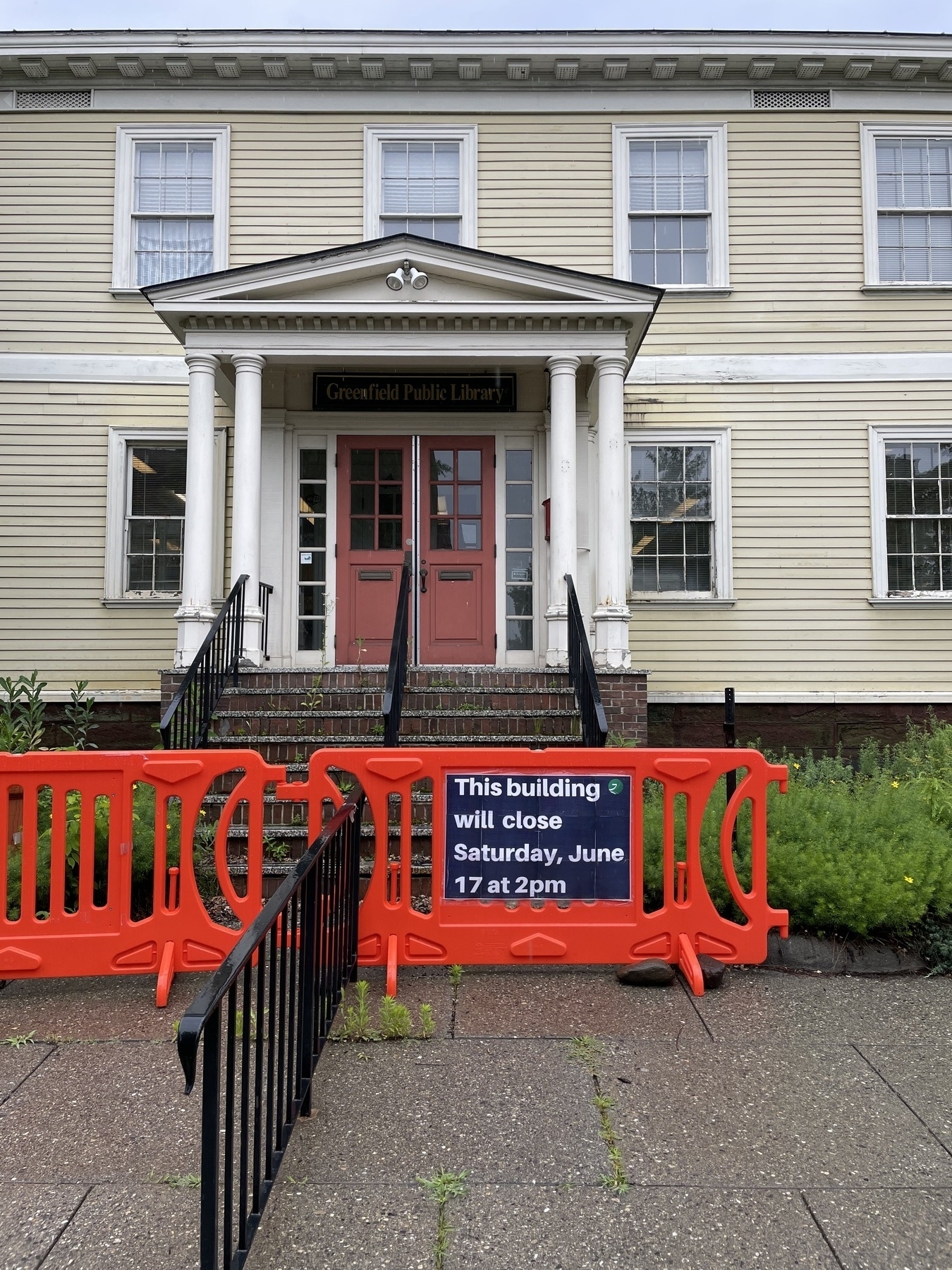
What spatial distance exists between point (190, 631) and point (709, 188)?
26.1ft

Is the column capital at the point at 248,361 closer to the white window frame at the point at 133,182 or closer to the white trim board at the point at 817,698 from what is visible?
the white window frame at the point at 133,182

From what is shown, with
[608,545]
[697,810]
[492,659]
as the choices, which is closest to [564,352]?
[608,545]

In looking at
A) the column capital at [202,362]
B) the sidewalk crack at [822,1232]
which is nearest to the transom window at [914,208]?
the column capital at [202,362]

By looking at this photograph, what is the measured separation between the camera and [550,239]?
9773 mm

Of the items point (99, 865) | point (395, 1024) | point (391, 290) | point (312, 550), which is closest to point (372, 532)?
point (312, 550)

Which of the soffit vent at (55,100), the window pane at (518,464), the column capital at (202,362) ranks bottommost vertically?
the window pane at (518,464)

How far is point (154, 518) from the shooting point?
960cm

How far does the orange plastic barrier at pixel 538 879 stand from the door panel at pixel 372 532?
491 cm

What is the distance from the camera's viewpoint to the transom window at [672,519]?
9562 mm

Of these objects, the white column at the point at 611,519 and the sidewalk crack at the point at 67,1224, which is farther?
the white column at the point at 611,519

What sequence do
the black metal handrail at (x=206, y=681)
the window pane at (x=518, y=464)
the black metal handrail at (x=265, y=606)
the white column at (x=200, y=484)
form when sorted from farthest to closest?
the window pane at (x=518, y=464), the black metal handrail at (x=265, y=606), the white column at (x=200, y=484), the black metal handrail at (x=206, y=681)

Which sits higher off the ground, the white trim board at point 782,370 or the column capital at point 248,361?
the white trim board at point 782,370

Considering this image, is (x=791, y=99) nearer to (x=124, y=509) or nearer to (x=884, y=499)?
(x=884, y=499)

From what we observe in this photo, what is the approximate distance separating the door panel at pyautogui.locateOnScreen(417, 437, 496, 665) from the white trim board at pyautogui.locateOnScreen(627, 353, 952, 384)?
228cm
